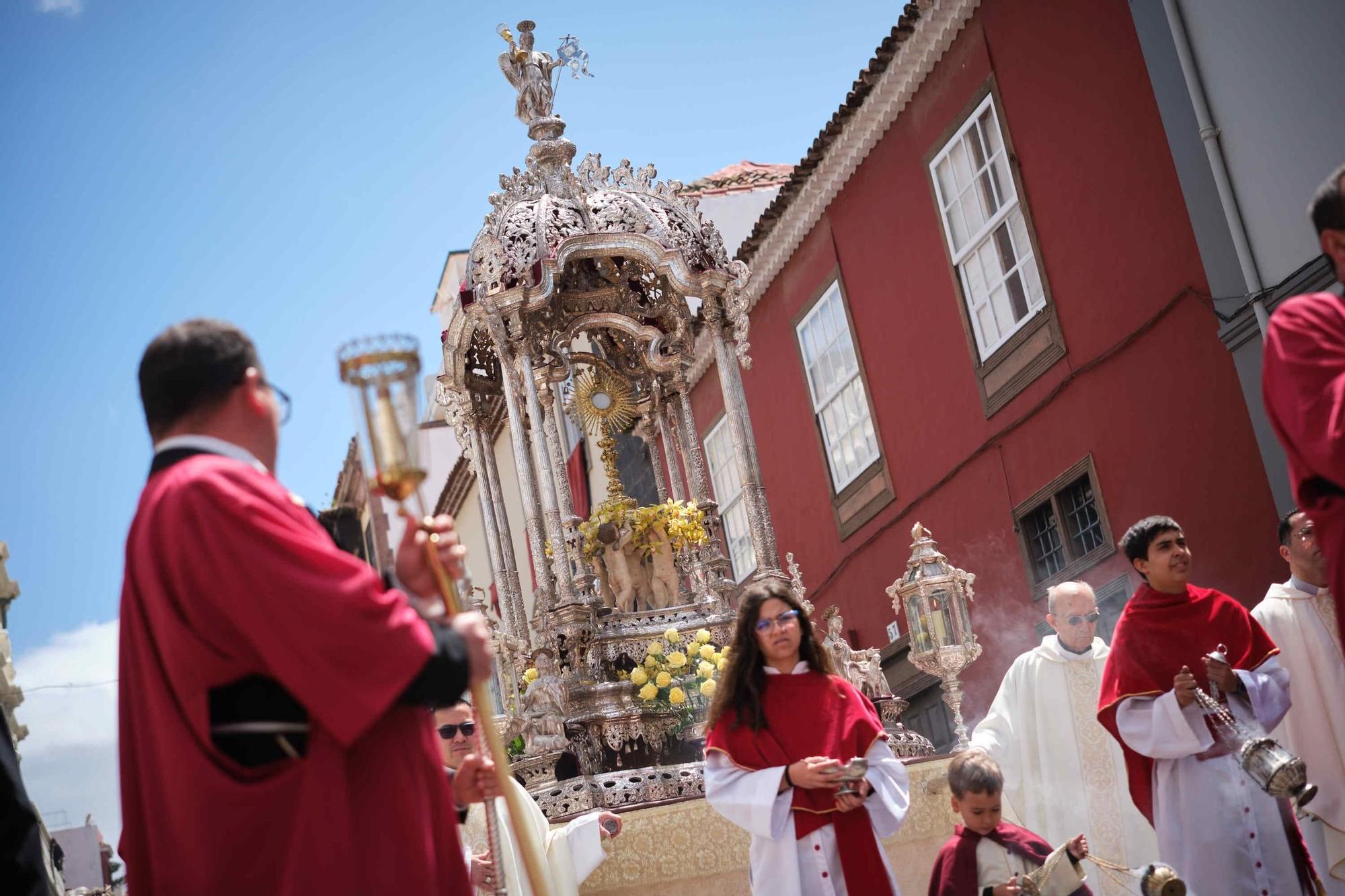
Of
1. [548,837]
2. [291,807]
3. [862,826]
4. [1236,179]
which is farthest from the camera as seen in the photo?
[1236,179]

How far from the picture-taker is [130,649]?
2.81 metres

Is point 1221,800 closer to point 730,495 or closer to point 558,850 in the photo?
point 558,850

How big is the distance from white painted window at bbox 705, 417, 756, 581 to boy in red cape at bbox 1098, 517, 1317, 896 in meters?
11.5

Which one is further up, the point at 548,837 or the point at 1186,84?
the point at 1186,84

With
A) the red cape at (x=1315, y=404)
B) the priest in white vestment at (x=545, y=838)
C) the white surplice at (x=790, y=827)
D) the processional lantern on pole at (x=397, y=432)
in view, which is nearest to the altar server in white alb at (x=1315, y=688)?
the white surplice at (x=790, y=827)

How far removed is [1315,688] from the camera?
19.9 feet

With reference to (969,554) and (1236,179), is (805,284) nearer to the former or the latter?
(969,554)

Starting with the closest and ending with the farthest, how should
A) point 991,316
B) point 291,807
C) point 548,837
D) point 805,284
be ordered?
point 291,807, point 548,837, point 991,316, point 805,284

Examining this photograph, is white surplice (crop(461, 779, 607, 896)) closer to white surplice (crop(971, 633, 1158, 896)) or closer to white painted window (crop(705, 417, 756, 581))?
white surplice (crop(971, 633, 1158, 896))

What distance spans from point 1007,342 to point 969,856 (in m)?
7.56

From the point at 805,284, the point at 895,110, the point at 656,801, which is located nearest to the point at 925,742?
the point at 656,801

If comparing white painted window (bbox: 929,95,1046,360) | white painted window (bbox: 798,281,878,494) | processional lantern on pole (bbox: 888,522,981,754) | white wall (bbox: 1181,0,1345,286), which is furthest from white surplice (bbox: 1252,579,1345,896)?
white painted window (bbox: 798,281,878,494)

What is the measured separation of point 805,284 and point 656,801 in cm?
948

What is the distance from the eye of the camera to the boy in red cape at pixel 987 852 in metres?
4.82
